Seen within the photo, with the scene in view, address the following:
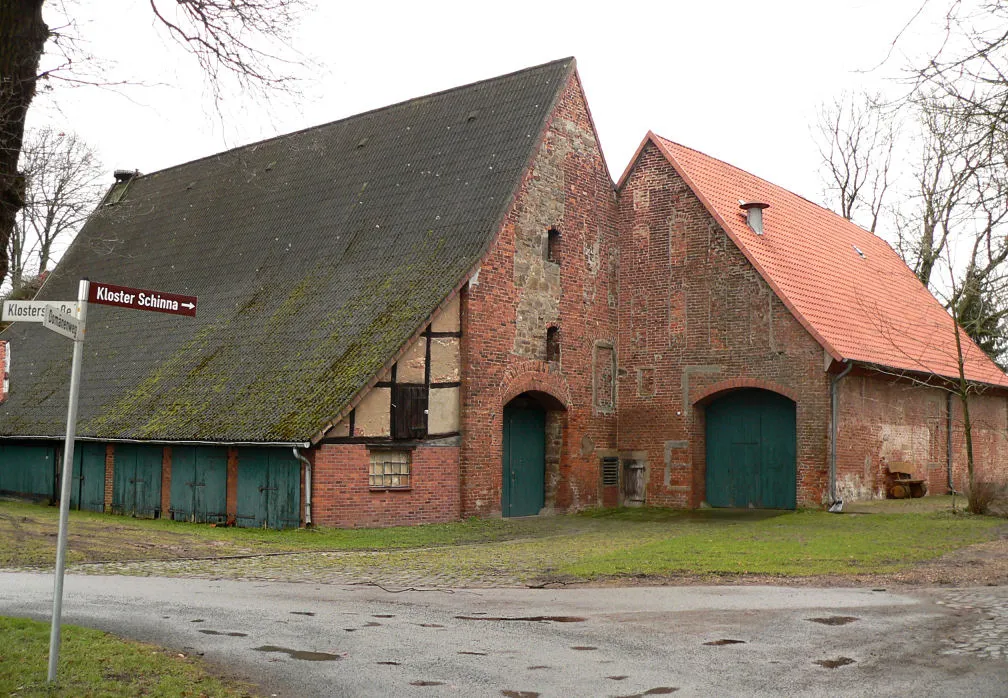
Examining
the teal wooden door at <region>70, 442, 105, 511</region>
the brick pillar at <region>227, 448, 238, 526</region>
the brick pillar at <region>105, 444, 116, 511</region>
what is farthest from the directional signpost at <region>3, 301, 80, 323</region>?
the teal wooden door at <region>70, 442, 105, 511</region>

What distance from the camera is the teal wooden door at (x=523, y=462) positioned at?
22812 mm

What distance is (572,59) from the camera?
24.0 metres

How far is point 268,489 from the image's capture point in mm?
19703

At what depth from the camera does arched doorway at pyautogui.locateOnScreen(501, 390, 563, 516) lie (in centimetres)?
2283

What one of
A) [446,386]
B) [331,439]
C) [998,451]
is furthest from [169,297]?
[998,451]

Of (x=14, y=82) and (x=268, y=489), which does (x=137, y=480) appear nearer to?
(x=268, y=489)

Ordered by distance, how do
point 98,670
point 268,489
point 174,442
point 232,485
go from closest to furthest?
point 98,670
point 268,489
point 232,485
point 174,442

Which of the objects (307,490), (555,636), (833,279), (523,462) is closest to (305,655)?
(555,636)

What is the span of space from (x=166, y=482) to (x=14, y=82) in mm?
14807

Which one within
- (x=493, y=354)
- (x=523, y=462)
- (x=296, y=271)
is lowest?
(x=523, y=462)

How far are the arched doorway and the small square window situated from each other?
301 cm

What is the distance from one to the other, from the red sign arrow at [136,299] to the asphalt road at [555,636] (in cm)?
265

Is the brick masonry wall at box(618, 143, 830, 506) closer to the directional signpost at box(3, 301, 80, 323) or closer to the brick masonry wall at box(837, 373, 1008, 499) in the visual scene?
the brick masonry wall at box(837, 373, 1008, 499)

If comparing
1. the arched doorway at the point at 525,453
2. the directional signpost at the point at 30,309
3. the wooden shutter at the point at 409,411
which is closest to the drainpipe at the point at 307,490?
the wooden shutter at the point at 409,411
